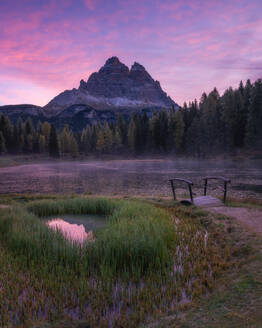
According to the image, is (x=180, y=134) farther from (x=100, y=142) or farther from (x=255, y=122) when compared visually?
(x=100, y=142)

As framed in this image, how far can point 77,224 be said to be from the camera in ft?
37.2

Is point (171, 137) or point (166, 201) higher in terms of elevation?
point (171, 137)

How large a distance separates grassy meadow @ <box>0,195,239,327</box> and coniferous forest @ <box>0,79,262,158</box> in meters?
59.2

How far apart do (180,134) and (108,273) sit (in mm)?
73095

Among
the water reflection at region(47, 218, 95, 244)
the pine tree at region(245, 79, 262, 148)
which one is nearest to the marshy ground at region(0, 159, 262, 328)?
the water reflection at region(47, 218, 95, 244)

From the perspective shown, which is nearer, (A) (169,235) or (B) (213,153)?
(A) (169,235)

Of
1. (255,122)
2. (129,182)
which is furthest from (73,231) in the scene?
(255,122)

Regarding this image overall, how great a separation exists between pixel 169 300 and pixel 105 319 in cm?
142

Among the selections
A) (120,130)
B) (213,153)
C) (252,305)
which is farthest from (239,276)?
(120,130)

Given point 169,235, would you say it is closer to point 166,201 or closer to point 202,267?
point 202,267

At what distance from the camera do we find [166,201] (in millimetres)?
15141

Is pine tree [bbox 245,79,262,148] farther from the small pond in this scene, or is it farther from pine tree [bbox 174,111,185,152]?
the small pond

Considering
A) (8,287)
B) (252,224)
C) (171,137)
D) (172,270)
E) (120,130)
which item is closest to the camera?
(8,287)

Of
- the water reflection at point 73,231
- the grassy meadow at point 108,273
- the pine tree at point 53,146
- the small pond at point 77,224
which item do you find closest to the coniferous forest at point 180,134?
the pine tree at point 53,146
